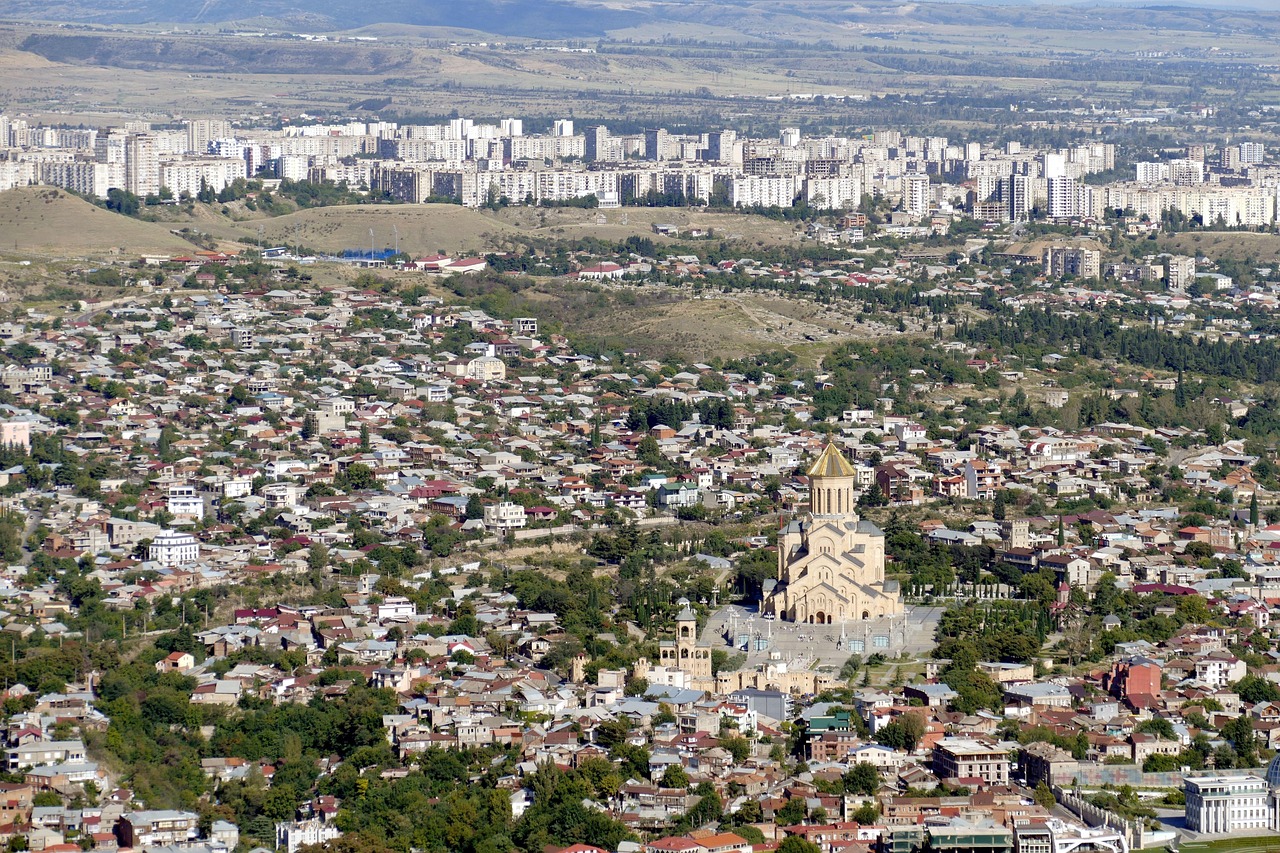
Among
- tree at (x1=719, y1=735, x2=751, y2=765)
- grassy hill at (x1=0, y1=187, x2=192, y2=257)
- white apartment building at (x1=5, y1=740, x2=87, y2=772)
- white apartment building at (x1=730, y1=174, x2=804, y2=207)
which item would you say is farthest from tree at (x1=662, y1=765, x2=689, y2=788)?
white apartment building at (x1=730, y1=174, x2=804, y2=207)

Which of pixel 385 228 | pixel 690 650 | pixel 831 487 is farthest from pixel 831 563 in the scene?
pixel 385 228

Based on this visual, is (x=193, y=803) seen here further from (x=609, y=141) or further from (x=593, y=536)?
(x=609, y=141)

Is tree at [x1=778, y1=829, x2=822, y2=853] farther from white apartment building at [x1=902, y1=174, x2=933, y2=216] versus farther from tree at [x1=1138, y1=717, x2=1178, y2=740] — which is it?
white apartment building at [x1=902, y1=174, x2=933, y2=216]

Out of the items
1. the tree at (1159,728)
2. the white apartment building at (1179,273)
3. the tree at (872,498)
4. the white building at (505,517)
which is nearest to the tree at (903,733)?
the tree at (1159,728)

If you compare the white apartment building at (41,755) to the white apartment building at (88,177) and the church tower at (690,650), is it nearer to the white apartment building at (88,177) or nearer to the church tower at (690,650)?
the church tower at (690,650)

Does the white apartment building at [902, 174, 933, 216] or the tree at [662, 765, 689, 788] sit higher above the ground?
the white apartment building at [902, 174, 933, 216]

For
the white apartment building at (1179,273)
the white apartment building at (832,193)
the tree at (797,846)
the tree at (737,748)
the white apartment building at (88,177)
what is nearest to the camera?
the tree at (797,846)
